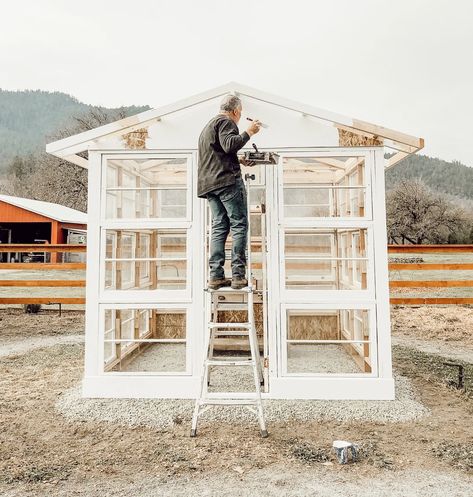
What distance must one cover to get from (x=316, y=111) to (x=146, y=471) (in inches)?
133

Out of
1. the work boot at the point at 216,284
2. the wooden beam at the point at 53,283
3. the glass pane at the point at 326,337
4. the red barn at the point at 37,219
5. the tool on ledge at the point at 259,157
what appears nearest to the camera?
the work boot at the point at 216,284

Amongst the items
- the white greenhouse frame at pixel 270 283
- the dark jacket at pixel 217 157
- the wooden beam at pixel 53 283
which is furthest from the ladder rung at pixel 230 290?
the wooden beam at pixel 53 283

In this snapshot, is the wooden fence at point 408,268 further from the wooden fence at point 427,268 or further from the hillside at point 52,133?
the hillside at point 52,133

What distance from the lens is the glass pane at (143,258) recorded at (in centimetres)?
438

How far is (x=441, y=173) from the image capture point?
45250 mm

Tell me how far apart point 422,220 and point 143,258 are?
93.8 feet

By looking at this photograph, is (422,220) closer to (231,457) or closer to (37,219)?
(37,219)

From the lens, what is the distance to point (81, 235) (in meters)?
21.4

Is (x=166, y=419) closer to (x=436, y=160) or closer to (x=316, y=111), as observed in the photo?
(x=316, y=111)

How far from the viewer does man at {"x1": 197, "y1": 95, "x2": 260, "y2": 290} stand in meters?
3.34

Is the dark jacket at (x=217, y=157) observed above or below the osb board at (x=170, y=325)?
above

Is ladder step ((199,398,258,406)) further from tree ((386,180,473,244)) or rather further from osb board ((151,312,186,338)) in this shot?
tree ((386,180,473,244))

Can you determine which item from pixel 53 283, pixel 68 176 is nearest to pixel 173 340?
pixel 53 283

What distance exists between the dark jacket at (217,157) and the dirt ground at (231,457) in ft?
6.62
